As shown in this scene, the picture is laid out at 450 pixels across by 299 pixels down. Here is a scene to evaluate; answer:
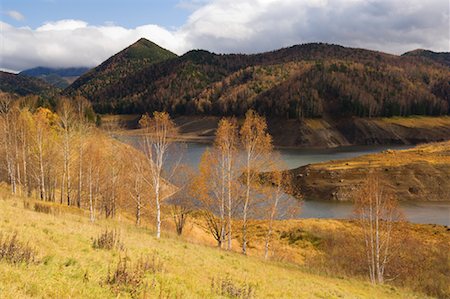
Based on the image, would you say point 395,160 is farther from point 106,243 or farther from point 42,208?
point 106,243

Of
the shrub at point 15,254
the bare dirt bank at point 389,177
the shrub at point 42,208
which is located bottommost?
the bare dirt bank at point 389,177

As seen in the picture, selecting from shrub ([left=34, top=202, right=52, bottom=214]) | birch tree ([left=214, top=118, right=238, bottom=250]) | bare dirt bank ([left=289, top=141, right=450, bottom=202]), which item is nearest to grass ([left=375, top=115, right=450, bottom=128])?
bare dirt bank ([left=289, top=141, right=450, bottom=202])

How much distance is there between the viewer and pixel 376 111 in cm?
19200

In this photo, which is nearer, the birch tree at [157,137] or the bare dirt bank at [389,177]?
the birch tree at [157,137]

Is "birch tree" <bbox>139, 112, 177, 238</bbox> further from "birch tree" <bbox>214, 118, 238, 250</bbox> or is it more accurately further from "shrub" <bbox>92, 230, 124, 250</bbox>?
"shrub" <bbox>92, 230, 124, 250</bbox>

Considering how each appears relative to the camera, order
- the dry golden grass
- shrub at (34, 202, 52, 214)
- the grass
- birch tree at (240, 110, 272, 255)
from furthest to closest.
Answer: the grass
the dry golden grass
birch tree at (240, 110, 272, 255)
shrub at (34, 202, 52, 214)

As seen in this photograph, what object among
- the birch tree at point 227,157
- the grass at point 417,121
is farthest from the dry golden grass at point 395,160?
the grass at point 417,121

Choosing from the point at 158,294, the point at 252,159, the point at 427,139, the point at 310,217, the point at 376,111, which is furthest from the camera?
the point at 376,111

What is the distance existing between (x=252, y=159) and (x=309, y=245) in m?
18.4

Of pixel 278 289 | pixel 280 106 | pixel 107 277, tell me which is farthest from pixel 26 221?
pixel 280 106

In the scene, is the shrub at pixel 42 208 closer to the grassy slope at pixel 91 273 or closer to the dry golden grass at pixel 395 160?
the grassy slope at pixel 91 273

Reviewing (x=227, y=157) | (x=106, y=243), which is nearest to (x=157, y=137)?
(x=227, y=157)

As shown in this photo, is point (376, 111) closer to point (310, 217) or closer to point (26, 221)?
point (310, 217)

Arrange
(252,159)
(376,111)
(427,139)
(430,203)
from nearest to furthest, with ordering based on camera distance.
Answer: (252,159) < (430,203) < (427,139) < (376,111)
